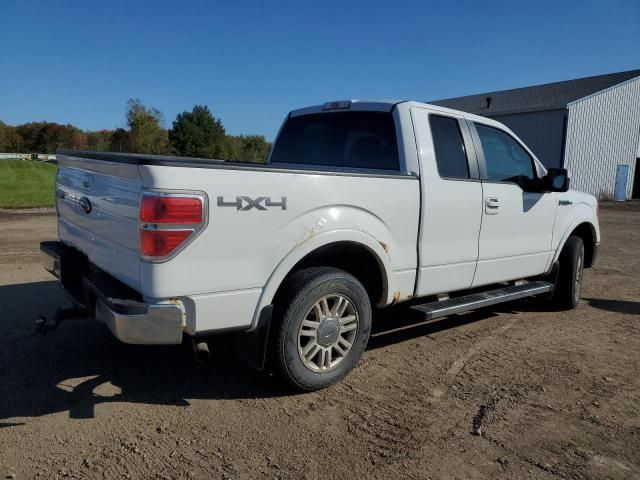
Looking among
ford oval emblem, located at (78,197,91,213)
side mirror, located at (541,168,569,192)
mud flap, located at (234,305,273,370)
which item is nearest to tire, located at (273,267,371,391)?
mud flap, located at (234,305,273,370)

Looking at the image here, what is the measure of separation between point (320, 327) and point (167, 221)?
4.38 feet

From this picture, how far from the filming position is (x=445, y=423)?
128 inches

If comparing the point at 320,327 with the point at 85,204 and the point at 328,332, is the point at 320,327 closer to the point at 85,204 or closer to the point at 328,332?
the point at 328,332

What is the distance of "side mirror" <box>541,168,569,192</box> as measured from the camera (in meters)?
5.13

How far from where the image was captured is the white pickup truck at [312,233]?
9.28ft

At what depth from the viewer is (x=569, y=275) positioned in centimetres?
587

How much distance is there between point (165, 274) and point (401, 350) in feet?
8.10

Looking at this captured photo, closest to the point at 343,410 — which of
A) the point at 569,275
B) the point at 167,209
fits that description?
the point at 167,209

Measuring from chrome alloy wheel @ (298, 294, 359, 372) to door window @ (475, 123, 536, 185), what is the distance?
2.04 m

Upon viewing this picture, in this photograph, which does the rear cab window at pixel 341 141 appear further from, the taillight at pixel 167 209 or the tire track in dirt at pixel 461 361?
the taillight at pixel 167 209

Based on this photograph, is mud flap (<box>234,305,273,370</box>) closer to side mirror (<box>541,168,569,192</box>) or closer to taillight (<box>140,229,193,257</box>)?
taillight (<box>140,229,193,257</box>)

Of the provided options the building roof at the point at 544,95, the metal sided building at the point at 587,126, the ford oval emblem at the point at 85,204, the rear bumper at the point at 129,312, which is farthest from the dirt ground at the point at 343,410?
the building roof at the point at 544,95

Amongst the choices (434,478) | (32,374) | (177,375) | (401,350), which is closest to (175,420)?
(177,375)

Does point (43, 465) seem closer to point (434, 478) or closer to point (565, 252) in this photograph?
point (434, 478)
